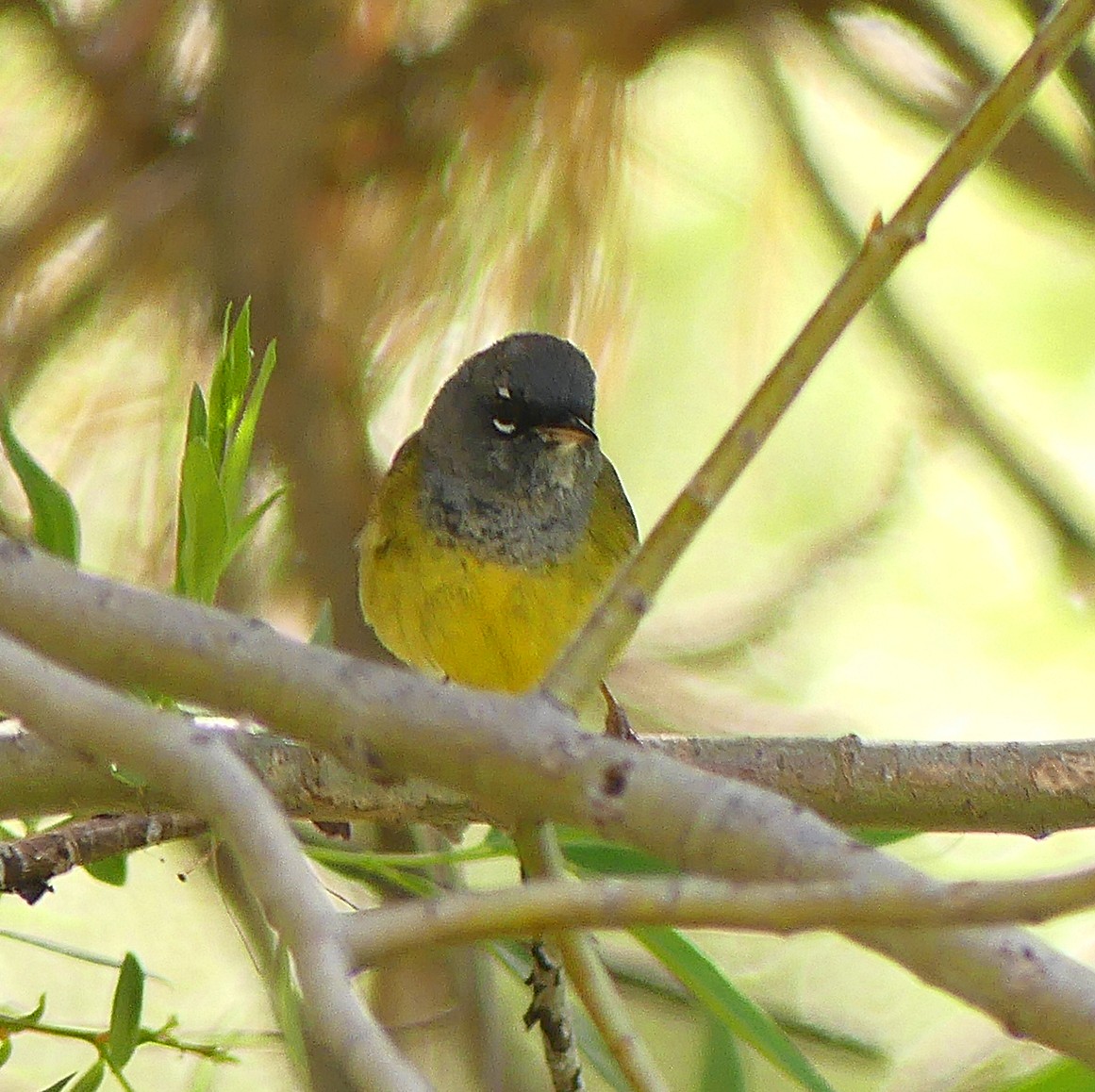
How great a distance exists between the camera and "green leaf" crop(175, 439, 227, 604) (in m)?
2.23

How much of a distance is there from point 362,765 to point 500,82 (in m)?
2.96

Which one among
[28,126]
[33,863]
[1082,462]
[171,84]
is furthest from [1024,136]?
[33,863]

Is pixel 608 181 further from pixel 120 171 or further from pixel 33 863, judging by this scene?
pixel 33 863

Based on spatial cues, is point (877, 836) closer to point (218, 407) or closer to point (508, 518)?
point (218, 407)

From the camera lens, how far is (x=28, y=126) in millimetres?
4059

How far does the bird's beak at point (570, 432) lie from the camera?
3564 mm

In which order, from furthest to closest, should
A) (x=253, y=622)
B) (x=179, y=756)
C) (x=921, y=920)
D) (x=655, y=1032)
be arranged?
1. (x=655, y=1032)
2. (x=253, y=622)
3. (x=179, y=756)
4. (x=921, y=920)

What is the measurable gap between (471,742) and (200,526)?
3.65 ft

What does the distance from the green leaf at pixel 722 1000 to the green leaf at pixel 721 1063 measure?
0.11 feet

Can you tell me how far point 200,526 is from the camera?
7.51 feet

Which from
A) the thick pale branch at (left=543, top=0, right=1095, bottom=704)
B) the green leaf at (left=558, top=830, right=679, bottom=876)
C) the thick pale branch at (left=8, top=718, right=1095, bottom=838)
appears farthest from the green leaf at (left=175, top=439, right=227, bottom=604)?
the thick pale branch at (left=543, top=0, right=1095, bottom=704)

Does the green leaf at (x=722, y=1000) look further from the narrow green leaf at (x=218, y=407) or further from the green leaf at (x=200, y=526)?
the narrow green leaf at (x=218, y=407)

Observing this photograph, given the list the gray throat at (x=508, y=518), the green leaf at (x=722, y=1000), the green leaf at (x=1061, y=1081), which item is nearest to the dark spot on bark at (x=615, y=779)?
the green leaf at (x=1061, y=1081)

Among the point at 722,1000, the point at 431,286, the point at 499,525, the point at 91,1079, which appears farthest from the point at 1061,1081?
the point at 431,286
